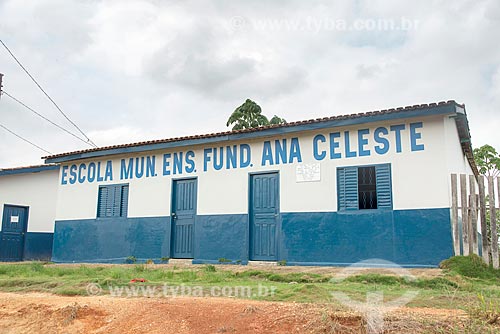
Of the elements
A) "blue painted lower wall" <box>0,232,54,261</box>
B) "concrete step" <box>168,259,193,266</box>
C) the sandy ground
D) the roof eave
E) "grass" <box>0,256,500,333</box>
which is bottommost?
the sandy ground

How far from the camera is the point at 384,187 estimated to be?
9477mm

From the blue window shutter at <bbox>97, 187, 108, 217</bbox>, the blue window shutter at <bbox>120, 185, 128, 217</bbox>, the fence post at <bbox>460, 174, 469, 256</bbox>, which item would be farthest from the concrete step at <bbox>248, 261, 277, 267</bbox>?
the blue window shutter at <bbox>97, 187, 108, 217</bbox>

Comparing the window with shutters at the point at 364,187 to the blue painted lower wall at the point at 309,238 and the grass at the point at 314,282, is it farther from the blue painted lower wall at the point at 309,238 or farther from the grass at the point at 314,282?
the grass at the point at 314,282

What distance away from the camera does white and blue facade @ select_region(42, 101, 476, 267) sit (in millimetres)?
9164

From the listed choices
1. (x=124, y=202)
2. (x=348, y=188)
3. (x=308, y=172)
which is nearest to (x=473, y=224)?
(x=348, y=188)

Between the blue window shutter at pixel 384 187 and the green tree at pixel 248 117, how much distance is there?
44.2 feet

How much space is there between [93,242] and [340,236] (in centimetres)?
715

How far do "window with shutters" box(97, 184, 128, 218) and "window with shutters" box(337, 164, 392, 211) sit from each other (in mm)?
6066

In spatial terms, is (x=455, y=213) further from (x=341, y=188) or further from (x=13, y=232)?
(x=13, y=232)

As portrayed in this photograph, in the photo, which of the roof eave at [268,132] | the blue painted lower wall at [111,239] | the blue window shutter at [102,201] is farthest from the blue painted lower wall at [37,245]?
the blue window shutter at [102,201]

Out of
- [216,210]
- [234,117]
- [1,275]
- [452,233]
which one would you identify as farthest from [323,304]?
[234,117]

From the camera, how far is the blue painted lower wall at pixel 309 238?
900 centimetres

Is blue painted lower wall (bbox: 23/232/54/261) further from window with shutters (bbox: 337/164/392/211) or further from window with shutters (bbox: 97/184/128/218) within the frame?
window with shutters (bbox: 337/164/392/211)

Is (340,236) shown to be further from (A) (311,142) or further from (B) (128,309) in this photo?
(B) (128,309)
